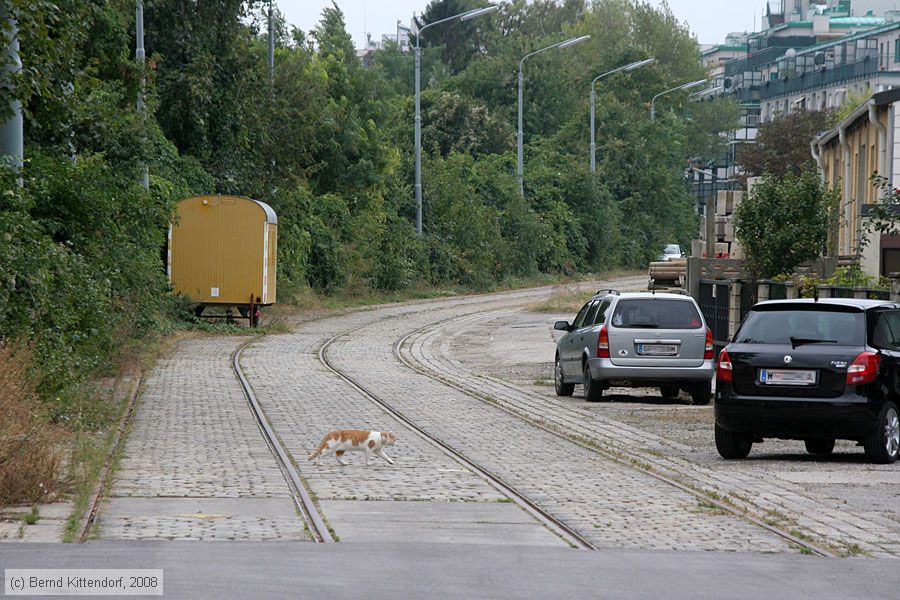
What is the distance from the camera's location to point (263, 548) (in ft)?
27.6

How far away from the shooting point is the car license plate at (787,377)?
1316 cm

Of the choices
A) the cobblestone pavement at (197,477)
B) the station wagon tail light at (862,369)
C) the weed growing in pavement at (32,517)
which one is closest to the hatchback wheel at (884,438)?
the station wagon tail light at (862,369)

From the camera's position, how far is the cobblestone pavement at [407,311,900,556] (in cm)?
994

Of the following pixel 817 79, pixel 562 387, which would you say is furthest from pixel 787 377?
pixel 817 79

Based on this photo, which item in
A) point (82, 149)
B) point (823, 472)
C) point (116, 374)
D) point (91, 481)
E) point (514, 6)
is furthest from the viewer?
point (514, 6)

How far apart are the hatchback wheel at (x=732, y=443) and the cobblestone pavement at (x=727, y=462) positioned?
115mm

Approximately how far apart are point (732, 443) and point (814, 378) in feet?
3.54

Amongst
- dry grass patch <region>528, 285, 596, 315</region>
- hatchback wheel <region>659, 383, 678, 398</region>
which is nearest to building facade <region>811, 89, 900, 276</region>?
hatchback wheel <region>659, 383, 678, 398</region>

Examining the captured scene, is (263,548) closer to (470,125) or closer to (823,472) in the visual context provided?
(823,472)

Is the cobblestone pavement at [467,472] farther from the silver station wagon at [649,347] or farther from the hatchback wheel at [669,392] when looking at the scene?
the hatchback wheel at [669,392]

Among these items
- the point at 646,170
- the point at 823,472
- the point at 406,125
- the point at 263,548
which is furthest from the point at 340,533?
the point at 646,170

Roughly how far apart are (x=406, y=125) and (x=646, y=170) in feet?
52.9

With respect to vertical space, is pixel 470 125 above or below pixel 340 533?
above

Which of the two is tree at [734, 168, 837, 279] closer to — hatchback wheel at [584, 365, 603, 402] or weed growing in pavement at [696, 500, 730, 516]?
hatchback wheel at [584, 365, 603, 402]
